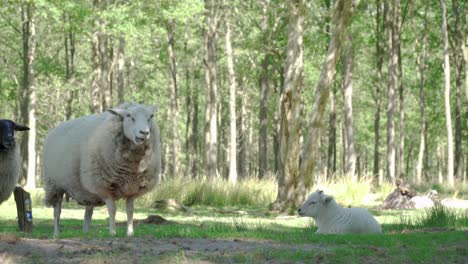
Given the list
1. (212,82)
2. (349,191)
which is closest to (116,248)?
(349,191)

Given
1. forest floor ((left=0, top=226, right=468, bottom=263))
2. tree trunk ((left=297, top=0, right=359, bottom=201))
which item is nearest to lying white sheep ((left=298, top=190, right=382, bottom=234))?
forest floor ((left=0, top=226, right=468, bottom=263))

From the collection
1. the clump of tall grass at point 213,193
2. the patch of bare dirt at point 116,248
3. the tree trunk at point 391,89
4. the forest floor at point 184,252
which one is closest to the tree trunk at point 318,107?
the clump of tall grass at point 213,193

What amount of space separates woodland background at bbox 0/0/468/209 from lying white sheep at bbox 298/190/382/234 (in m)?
6.51

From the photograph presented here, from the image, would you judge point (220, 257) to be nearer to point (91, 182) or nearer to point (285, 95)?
point (91, 182)

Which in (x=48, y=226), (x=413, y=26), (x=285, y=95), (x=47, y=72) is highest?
(x=413, y=26)

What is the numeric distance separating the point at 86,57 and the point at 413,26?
22089 millimetres

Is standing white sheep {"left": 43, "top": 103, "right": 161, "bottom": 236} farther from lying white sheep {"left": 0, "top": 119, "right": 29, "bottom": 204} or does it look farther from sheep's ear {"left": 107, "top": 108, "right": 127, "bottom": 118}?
lying white sheep {"left": 0, "top": 119, "right": 29, "bottom": 204}

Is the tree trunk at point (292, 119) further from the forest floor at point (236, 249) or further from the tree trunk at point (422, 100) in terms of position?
the tree trunk at point (422, 100)

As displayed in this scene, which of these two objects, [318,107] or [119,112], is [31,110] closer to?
[318,107]

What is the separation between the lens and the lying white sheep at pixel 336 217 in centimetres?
1322

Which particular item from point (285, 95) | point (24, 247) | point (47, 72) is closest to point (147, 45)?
point (47, 72)

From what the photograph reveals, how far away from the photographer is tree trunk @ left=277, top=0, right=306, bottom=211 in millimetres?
20984

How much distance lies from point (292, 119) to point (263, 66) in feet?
57.0

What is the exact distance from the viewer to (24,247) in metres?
8.45
